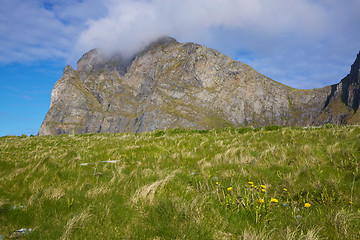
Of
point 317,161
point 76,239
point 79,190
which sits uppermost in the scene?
point 317,161

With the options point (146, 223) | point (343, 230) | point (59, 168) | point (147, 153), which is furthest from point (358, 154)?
point (59, 168)

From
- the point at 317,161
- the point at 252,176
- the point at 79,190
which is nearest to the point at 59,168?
the point at 79,190

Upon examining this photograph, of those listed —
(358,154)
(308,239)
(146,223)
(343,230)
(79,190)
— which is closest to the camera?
(308,239)

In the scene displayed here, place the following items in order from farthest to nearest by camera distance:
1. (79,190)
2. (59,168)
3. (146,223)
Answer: (59,168) → (79,190) → (146,223)

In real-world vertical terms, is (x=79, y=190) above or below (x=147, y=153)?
below

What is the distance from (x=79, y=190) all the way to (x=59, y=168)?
263 cm

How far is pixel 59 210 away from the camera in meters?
3.41

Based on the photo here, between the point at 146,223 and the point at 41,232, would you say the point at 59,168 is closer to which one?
the point at 41,232

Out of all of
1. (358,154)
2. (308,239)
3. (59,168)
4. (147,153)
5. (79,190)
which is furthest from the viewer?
(147,153)

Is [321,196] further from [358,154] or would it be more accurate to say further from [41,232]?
[41,232]

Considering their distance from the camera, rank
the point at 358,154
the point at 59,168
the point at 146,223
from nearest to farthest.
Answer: the point at 146,223 < the point at 358,154 < the point at 59,168

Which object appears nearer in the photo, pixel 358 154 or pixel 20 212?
pixel 20 212

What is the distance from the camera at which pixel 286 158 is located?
640 cm

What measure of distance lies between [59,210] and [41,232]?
73cm
